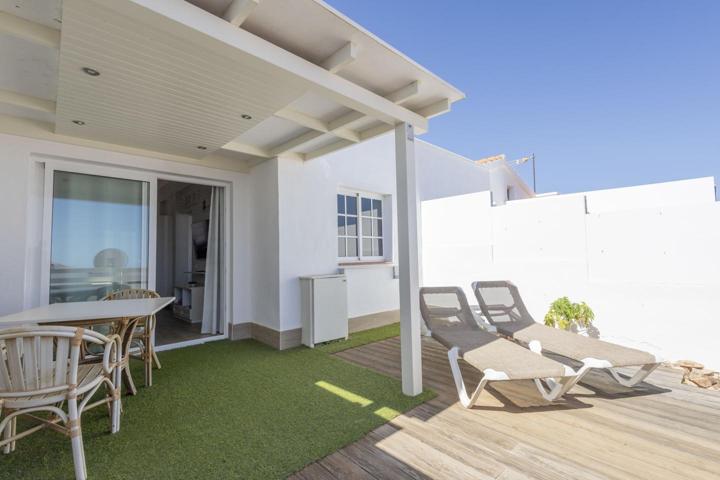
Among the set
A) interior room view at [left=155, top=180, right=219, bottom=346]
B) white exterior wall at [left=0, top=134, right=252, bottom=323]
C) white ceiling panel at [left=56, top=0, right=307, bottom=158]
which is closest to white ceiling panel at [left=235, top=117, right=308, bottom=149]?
white ceiling panel at [left=56, top=0, right=307, bottom=158]

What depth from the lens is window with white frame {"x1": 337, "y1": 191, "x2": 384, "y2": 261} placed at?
5.93m

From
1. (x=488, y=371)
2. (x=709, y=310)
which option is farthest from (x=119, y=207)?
(x=709, y=310)

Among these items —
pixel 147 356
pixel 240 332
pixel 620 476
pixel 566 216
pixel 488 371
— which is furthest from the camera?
pixel 240 332

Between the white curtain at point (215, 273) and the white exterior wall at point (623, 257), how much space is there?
4.44 meters

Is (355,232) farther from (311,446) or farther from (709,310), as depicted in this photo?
(709,310)

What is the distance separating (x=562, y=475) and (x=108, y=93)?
433 centimetres

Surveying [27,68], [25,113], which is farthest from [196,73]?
[25,113]

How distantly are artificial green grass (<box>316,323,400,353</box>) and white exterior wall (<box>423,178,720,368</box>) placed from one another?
168 centimetres

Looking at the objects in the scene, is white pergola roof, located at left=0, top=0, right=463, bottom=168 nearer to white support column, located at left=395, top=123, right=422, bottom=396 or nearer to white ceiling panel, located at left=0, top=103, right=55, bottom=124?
white ceiling panel, located at left=0, top=103, right=55, bottom=124

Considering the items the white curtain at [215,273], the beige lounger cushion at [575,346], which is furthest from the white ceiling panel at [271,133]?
the beige lounger cushion at [575,346]

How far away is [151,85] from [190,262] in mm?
6177

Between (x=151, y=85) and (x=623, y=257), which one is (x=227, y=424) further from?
(x=623, y=257)

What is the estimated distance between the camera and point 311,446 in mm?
2150

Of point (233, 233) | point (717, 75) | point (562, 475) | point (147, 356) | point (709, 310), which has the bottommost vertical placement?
point (562, 475)
